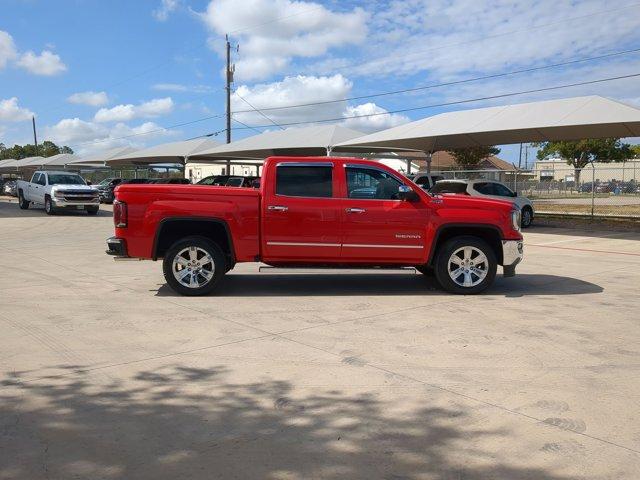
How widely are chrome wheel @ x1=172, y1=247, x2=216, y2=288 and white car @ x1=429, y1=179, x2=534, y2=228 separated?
1127cm

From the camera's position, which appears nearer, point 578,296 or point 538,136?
point 578,296

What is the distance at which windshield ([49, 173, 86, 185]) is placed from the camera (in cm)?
2592

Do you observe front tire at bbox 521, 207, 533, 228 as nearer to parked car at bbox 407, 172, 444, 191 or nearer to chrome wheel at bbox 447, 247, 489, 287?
parked car at bbox 407, 172, 444, 191

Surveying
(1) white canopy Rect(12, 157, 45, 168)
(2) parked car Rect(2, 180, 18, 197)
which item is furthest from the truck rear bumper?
(1) white canopy Rect(12, 157, 45, 168)

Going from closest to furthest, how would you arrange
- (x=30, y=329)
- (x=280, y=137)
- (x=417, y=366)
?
1. (x=417, y=366)
2. (x=30, y=329)
3. (x=280, y=137)

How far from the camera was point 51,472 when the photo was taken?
3240mm

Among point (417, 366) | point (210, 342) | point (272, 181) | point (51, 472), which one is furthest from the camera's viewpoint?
point (272, 181)

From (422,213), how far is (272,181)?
6.90 feet

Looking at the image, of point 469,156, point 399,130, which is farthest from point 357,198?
point 469,156

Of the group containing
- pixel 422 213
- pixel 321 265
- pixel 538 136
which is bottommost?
pixel 321 265

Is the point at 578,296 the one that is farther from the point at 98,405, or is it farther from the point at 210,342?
the point at 98,405

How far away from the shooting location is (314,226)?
26.0 feet

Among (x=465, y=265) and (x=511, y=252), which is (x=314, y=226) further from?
(x=511, y=252)

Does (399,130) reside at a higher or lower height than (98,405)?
higher
